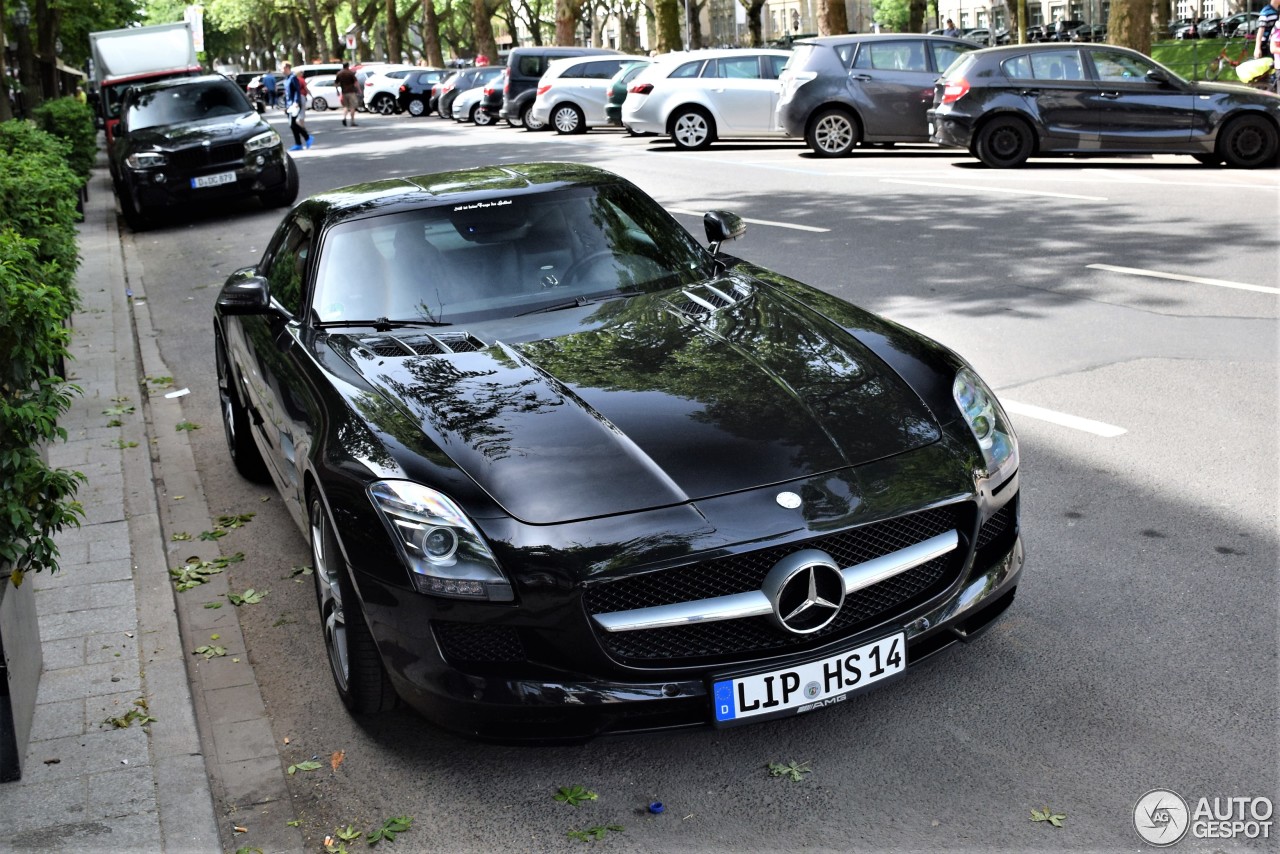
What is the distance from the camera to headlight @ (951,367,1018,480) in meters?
3.96

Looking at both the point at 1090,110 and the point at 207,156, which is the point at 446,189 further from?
the point at 1090,110

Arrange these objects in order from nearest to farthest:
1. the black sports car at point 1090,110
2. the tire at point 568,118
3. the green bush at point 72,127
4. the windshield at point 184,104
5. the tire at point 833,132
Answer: the black sports car at point 1090,110
the windshield at point 184,104
the tire at point 833,132
the green bush at point 72,127
the tire at point 568,118

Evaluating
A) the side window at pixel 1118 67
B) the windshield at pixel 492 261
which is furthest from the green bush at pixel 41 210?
the side window at pixel 1118 67

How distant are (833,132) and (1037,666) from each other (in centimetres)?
1702

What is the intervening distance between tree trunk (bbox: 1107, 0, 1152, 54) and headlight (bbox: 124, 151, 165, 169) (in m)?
15.5

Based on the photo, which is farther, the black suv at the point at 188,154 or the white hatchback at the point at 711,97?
the white hatchback at the point at 711,97

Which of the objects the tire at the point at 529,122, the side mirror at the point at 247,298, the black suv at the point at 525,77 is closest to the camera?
the side mirror at the point at 247,298

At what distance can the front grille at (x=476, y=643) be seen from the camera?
137 inches

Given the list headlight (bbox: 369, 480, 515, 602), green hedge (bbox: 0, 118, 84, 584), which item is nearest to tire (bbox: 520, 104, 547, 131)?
green hedge (bbox: 0, 118, 84, 584)

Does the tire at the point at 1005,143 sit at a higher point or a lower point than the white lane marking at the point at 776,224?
higher

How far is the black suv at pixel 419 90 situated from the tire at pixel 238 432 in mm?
40152

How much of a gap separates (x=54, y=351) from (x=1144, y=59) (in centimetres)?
1522

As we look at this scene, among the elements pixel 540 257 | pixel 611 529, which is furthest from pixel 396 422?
pixel 540 257

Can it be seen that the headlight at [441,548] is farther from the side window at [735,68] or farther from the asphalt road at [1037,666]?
the side window at [735,68]
